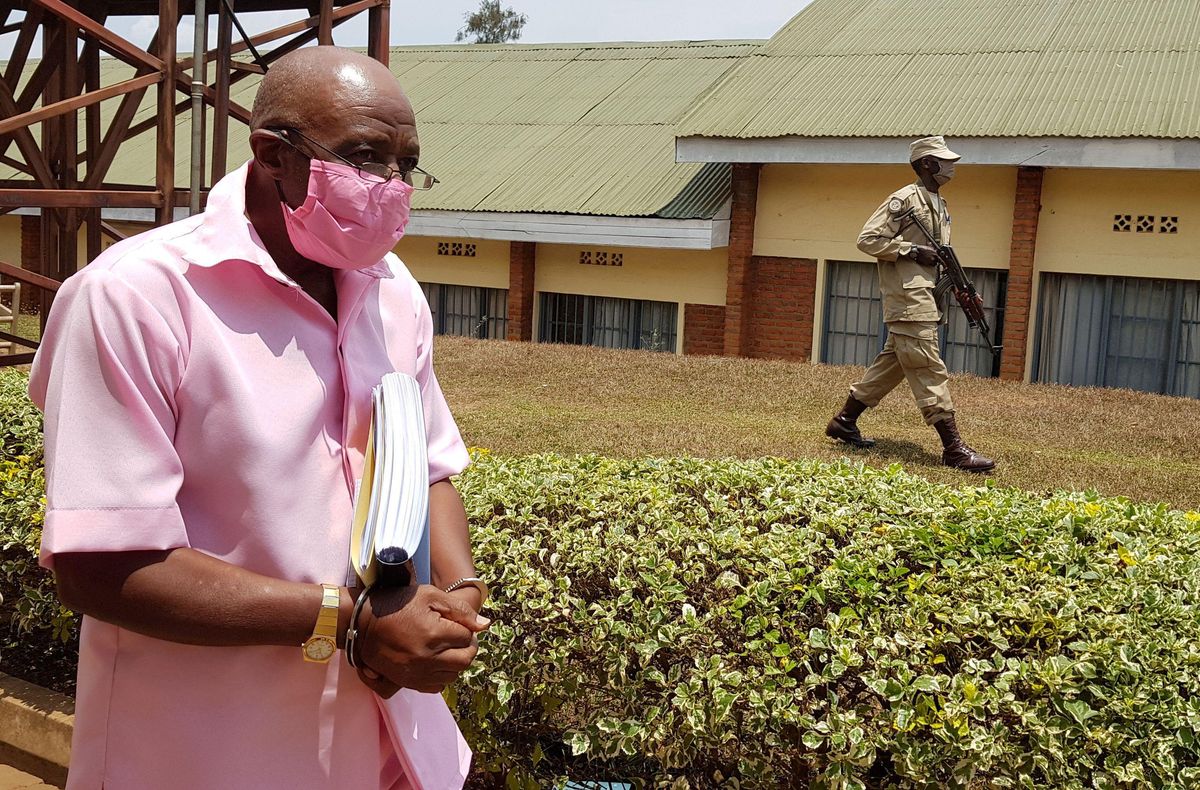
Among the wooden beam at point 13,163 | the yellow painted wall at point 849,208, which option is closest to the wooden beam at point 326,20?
the wooden beam at point 13,163

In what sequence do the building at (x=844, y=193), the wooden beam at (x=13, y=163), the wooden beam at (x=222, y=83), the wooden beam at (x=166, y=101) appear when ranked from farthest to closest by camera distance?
the building at (x=844, y=193), the wooden beam at (x=13, y=163), the wooden beam at (x=222, y=83), the wooden beam at (x=166, y=101)

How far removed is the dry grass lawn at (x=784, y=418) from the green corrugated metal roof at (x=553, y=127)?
336 centimetres

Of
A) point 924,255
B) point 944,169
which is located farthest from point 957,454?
point 944,169

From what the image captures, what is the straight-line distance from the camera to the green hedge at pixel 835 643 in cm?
264

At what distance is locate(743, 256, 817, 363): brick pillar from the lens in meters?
16.6

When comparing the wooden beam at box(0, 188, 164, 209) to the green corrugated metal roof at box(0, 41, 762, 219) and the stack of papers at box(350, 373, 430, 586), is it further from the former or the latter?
the green corrugated metal roof at box(0, 41, 762, 219)

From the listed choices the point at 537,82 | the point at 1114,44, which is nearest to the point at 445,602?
the point at 1114,44

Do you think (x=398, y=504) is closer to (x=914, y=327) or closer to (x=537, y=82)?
(x=914, y=327)

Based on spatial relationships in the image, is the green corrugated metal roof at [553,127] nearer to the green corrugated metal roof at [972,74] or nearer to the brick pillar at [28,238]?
the green corrugated metal roof at [972,74]

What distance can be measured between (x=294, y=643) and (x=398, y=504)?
22cm

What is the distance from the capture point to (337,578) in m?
1.74

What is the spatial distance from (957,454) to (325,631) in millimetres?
7392

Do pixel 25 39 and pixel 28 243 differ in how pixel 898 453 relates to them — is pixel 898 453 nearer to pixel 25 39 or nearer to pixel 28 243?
pixel 25 39

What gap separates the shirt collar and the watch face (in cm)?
48
